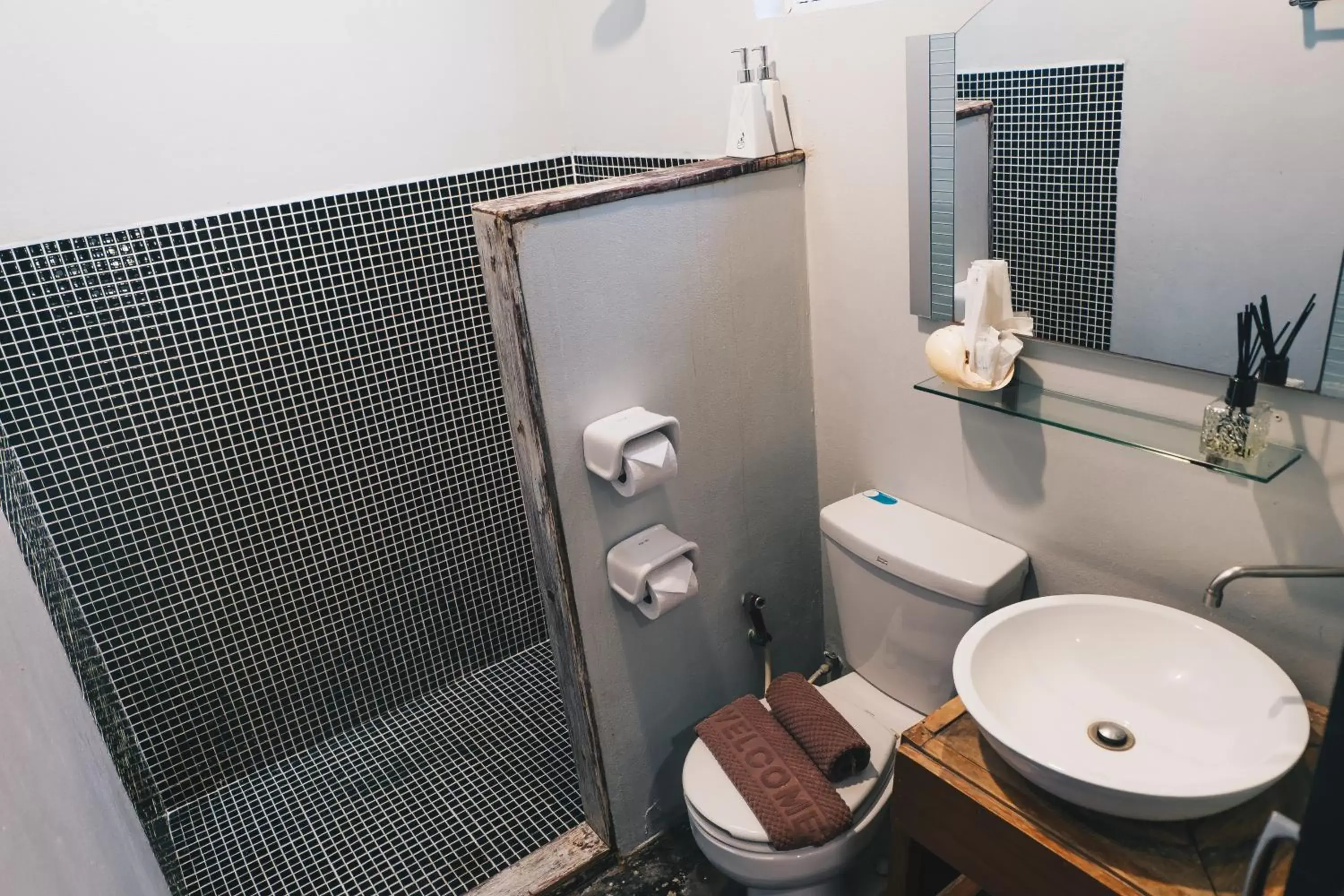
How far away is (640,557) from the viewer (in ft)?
6.41

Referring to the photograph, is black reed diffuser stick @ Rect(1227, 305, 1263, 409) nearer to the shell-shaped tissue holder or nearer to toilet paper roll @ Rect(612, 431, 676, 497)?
the shell-shaped tissue holder

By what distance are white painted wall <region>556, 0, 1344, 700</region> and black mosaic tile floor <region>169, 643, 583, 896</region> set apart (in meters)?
1.08

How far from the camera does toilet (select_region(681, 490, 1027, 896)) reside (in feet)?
5.93

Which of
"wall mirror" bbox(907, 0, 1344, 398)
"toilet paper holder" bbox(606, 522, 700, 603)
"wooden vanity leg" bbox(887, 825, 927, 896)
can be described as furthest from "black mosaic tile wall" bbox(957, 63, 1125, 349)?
"wooden vanity leg" bbox(887, 825, 927, 896)

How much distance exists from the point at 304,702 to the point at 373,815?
0.41 m

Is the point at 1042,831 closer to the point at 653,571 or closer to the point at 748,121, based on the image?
the point at 653,571

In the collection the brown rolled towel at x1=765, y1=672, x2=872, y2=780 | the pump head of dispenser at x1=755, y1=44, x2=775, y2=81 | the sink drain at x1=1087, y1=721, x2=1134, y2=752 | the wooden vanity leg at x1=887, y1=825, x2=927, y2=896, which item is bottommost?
the wooden vanity leg at x1=887, y1=825, x2=927, y2=896

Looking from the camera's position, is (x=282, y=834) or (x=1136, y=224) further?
(x=282, y=834)

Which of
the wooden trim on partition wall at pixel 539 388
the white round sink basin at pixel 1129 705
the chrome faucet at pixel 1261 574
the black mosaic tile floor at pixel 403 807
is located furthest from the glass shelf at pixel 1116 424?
the black mosaic tile floor at pixel 403 807

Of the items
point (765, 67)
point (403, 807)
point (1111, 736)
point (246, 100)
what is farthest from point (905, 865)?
point (246, 100)

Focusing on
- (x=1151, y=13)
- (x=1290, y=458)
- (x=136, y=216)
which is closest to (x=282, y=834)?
(x=136, y=216)

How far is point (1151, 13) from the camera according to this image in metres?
1.41

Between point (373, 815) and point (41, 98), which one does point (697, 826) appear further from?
point (41, 98)

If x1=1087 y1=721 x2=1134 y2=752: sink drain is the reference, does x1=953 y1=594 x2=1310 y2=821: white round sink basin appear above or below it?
above
